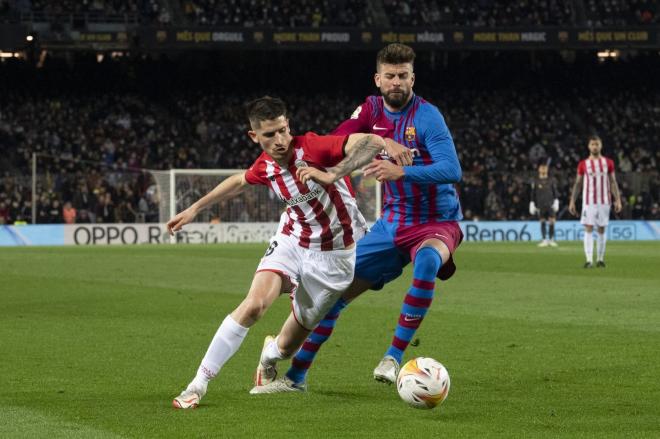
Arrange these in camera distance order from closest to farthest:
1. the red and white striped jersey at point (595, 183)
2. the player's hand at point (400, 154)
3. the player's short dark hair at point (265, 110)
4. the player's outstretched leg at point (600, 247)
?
the player's short dark hair at point (265, 110) < the player's hand at point (400, 154) < the player's outstretched leg at point (600, 247) < the red and white striped jersey at point (595, 183)

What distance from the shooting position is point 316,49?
44.8 m

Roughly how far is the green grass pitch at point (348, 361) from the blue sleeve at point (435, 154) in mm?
1373

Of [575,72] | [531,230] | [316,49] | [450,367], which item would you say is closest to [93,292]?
[450,367]

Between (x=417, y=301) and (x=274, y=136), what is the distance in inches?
63.1

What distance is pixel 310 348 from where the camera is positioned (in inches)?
307

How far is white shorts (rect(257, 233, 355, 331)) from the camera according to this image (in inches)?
287

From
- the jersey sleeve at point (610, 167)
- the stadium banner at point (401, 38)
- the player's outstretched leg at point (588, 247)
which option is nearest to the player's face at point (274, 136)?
the player's outstretched leg at point (588, 247)

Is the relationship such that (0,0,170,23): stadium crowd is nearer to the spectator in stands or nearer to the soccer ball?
the spectator in stands

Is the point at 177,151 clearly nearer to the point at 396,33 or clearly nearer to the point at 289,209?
the point at 396,33

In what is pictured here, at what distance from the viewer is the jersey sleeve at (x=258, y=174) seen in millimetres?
7413

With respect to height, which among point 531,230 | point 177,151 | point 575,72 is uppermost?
point 575,72

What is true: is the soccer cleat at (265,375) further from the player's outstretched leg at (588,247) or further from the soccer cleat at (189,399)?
the player's outstretched leg at (588,247)

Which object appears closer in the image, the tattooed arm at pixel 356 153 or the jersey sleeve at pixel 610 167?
the tattooed arm at pixel 356 153

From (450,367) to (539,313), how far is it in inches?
183
